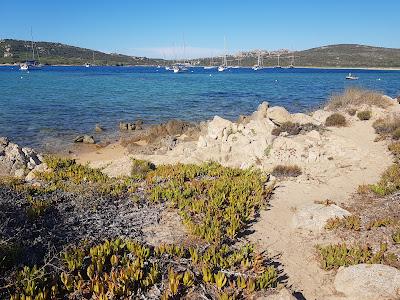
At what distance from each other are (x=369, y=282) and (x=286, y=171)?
7.96 meters

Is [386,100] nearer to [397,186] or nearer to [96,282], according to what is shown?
[397,186]

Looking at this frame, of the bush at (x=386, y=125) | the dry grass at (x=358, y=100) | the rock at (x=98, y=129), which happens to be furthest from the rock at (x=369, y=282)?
the rock at (x=98, y=129)

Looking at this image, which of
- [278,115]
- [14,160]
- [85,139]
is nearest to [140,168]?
[14,160]

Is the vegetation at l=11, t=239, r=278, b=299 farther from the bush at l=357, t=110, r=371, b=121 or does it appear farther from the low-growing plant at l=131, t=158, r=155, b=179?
the bush at l=357, t=110, r=371, b=121

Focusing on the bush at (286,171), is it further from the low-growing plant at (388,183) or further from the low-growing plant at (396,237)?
the low-growing plant at (396,237)

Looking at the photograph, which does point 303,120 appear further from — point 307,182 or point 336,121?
point 307,182

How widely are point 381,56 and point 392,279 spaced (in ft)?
695

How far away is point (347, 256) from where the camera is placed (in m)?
8.30

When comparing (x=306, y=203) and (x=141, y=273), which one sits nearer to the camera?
(x=141, y=273)

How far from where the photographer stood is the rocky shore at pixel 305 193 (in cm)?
780

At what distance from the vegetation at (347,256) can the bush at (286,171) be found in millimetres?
6261

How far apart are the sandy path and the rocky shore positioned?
0.02 meters

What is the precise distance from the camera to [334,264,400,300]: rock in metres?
7.01

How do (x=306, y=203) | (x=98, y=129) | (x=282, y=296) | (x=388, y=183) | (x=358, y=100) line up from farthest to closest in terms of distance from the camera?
(x=98, y=129) → (x=358, y=100) → (x=388, y=183) → (x=306, y=203) → (x=282, y=296)
